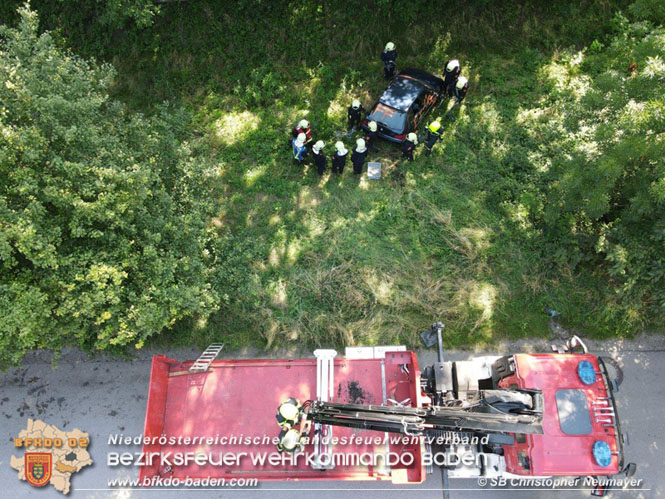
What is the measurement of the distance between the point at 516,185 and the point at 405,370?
579 cm

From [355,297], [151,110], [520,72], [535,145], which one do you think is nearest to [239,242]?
[355,297]

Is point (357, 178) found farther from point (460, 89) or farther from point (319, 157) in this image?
point (460, 89)

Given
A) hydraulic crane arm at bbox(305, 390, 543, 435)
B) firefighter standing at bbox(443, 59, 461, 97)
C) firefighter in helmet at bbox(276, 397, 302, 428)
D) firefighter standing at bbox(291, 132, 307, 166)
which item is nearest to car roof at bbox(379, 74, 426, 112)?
firefighter standing at bbox(443, 59, 461, 97)

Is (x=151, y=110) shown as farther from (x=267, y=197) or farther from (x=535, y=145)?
(x=535, y=145)

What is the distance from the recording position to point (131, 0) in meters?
10.9

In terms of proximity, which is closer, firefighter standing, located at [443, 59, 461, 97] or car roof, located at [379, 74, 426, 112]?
car roof, located at [379, 74, 426, 112]

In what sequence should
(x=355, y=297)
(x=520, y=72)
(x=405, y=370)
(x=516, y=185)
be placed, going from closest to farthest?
(x=405, y=370)
(x=355, y=297)
(x=516, y=185)
(x=520, y=72)

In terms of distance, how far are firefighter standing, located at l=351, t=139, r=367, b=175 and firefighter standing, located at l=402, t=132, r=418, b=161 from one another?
1.04m

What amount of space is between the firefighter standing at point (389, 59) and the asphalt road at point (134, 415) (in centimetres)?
770

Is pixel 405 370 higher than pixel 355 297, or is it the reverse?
pixel 355 297

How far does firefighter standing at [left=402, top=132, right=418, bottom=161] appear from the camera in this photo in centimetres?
1077

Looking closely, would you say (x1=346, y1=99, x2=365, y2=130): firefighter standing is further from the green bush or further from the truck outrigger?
the truck outrigger

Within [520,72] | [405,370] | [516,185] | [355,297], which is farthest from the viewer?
[520,72]

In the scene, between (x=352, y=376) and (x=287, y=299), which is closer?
(x=352, y=376)
